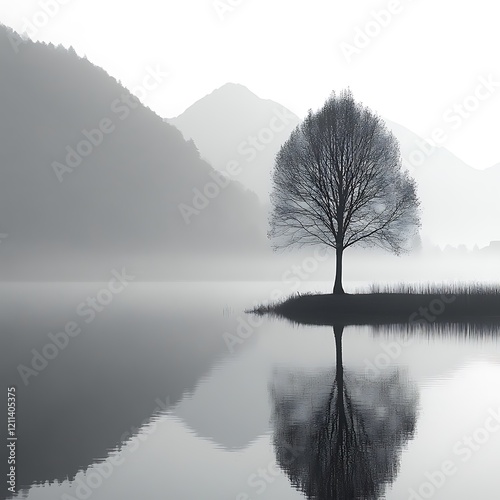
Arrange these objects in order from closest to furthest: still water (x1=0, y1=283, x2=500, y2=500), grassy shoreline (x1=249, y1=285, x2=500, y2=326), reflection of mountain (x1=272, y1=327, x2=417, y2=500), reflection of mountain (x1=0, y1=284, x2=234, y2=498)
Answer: reflection of mountain (x1=272, y1=327, x2=417, y2=500) → still water (x1=0, y1=283, x2=500, y2=500) → reflection of mountain (x1=0, y1=284, x2=234, y2=498) → grassy shoreline (x1=249, y1=285, x2=500, y2=326)

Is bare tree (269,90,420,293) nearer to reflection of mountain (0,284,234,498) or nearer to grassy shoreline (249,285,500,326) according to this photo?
grassy shoreline (249,285,500,326)

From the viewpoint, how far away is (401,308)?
51.6 m

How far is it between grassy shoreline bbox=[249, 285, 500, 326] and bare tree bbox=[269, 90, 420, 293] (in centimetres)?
253

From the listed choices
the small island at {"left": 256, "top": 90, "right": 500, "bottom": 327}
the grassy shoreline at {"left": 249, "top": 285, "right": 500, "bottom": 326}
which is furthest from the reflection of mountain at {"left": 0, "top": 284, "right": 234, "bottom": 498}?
the small island at {"left": 256, "top": 90, "right": 500, "bottom": 327}

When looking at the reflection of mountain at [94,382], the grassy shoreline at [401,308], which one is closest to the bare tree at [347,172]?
the grassy shoreline at [401,308]

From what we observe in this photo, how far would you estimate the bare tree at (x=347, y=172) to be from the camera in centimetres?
5353

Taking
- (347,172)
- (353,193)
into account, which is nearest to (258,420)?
(347,172)

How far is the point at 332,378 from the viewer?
2527 centimetres

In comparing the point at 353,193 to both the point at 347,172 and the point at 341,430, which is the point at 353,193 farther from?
the point at 341,430

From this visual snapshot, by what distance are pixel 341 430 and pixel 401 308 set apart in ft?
116

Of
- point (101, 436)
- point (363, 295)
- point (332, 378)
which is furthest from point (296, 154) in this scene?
point (101, 436)

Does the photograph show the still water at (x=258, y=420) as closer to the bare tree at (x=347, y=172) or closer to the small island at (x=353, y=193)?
the small island at (x=353, y=193)

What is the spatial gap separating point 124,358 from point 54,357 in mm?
3518

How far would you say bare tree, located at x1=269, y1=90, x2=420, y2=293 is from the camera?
5353 cm
